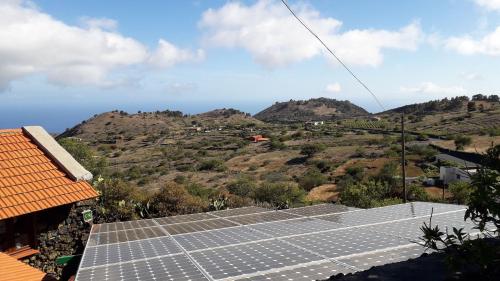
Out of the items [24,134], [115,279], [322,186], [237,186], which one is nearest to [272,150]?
[322,186]

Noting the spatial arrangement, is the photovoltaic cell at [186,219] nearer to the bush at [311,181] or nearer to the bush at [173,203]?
the bush at [173,203]

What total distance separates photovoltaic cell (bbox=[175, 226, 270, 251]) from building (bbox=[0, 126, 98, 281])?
4548mm

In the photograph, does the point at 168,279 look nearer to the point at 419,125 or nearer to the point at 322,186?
the point at 322,186

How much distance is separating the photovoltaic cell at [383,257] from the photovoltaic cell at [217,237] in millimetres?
3827

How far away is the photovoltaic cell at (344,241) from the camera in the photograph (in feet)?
38.5

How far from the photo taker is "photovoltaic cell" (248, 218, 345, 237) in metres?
14.8

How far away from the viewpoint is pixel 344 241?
1280 cm

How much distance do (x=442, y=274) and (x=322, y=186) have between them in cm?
4291

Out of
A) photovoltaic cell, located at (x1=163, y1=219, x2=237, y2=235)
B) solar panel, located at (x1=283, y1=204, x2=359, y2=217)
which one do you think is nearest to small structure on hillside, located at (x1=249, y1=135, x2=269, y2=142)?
solar panel, located at (x1=283, y1=204, x2=359, y2=217)

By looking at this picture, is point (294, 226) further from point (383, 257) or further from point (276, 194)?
point (276, 194)

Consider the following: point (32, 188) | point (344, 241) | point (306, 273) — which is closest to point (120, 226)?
point (32, 188)

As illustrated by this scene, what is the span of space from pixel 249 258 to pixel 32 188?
29.3 ft

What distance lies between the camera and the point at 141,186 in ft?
166

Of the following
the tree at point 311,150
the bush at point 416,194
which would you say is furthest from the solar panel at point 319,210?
the tree at point 311,150
